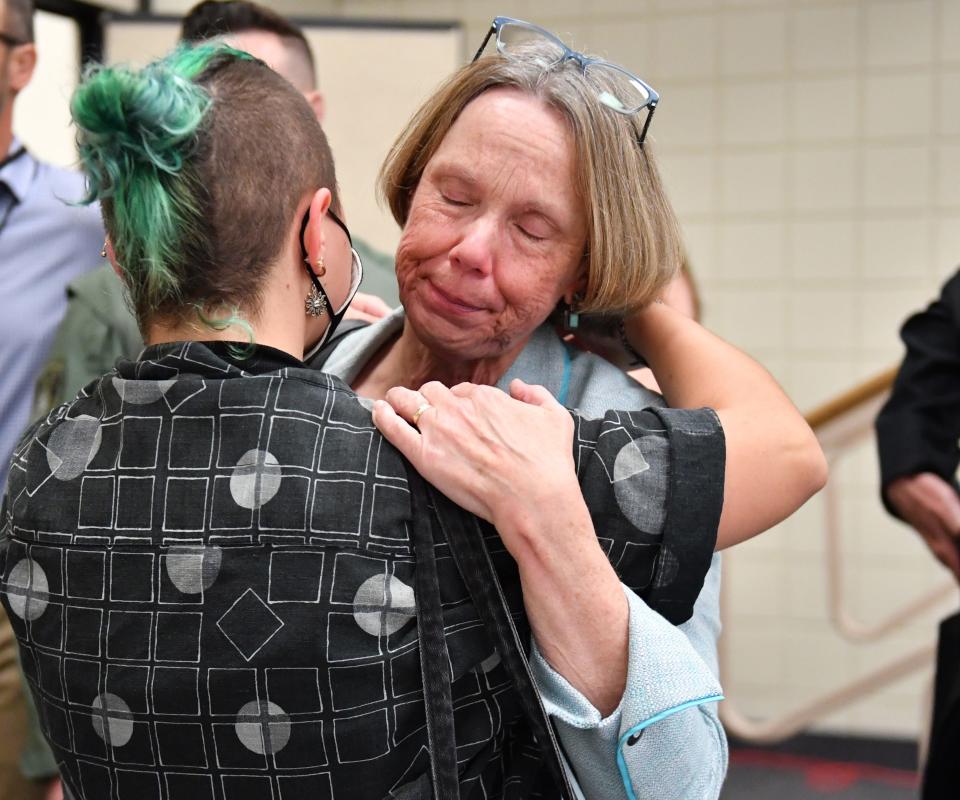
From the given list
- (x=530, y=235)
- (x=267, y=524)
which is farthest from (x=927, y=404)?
(x=267, y=524)

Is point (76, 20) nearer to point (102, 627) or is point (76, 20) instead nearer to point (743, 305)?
point (743, 305)

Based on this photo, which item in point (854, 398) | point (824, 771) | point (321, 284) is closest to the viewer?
point (321, 284)

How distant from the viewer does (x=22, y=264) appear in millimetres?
2246

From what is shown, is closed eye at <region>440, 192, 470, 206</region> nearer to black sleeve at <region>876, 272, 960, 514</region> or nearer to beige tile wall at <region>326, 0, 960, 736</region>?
black sleeve at <region>876, 272, 960, 514</region>

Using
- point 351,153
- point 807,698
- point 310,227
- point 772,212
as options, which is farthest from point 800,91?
point 310,227

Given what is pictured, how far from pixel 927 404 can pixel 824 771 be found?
90.1 inches

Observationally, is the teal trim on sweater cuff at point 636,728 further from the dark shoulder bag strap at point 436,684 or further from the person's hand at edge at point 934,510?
the person's hand at edge at point 934,510

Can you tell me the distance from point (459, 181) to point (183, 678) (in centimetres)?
66

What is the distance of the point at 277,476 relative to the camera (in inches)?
38.7

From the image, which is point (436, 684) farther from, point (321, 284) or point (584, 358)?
point (584, 358)

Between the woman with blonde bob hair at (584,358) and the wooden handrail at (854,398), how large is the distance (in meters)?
1.72

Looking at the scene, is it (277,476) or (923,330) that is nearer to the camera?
(277,476)

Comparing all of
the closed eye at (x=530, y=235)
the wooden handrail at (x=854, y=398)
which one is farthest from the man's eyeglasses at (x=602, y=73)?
the wooden handrail at (x=854, y=398)

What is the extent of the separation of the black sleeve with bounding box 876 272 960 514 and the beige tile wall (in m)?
1.76
